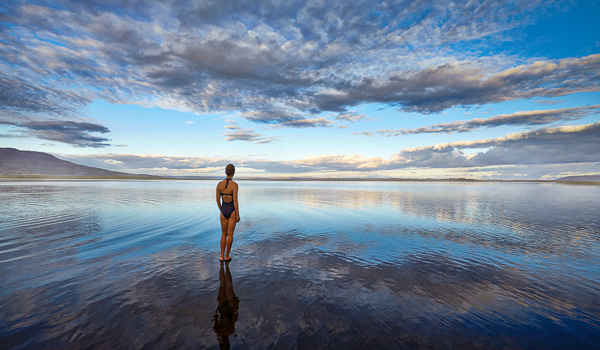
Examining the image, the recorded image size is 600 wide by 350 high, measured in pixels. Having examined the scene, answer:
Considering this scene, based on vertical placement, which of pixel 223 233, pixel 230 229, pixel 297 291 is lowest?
pixel 297 291

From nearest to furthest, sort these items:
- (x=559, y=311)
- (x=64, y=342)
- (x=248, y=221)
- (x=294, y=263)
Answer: (x=64, y=342) < (x=559, y=311) < (x=294, y=263) < (x=248, y=221)

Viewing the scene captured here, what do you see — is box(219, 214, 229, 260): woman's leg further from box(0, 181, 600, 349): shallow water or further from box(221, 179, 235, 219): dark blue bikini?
box(0, 181, 600, 349): shallow water

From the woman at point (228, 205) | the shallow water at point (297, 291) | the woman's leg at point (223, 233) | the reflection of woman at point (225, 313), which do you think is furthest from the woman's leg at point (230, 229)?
the reflection of woman at point (225, 313)

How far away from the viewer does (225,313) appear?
6.12 m

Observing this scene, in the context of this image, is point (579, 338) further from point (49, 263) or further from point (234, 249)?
point (49, 263)

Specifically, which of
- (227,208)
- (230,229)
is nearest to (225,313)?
(230,229)

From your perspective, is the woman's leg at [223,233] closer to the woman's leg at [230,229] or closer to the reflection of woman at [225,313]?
the woman's leg at [230,229]

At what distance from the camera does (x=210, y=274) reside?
866 centimetres

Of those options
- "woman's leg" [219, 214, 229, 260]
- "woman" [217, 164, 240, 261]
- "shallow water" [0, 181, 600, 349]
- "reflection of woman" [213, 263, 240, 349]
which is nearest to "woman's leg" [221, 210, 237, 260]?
"woman" [217, 164, 240, 261]

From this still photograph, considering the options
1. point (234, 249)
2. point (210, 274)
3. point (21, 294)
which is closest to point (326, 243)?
point (234, 249)

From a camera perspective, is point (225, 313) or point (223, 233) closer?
point (225, 313)

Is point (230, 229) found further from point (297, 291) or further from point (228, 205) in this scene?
point (297, 291)

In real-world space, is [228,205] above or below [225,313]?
above

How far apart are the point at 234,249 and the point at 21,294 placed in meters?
6.84
